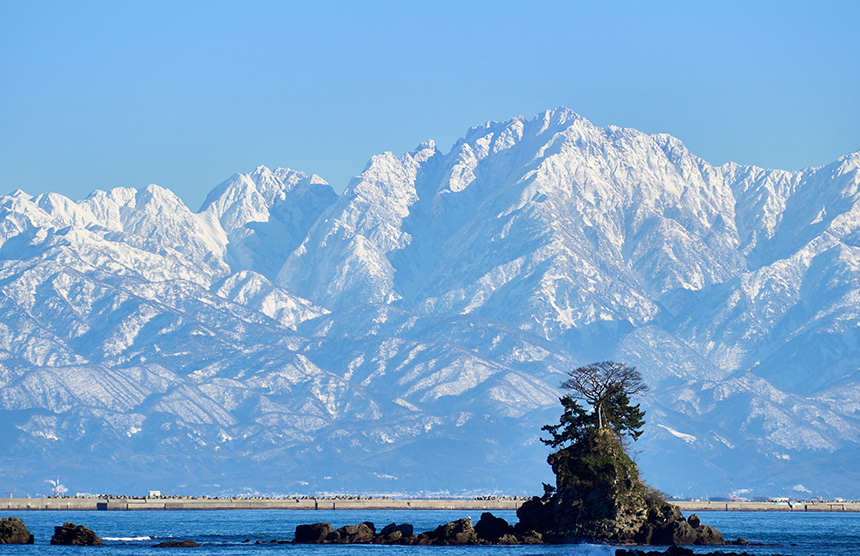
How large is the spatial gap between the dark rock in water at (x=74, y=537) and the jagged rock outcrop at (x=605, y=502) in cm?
5382

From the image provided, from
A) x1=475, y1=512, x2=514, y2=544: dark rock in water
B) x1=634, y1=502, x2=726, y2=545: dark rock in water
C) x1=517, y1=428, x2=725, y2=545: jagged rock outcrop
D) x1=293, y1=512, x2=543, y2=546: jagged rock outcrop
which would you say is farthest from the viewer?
x1=475, y1=512, x2=514, y2=544: dark rock in water

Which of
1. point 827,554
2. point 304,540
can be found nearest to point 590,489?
point 827,554

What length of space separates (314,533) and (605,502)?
41094 mm

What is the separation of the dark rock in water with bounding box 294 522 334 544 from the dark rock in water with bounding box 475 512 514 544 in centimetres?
1956

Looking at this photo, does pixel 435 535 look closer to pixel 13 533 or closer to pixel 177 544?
pixel 177 544

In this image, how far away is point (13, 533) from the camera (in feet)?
562

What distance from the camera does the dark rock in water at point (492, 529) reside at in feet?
568

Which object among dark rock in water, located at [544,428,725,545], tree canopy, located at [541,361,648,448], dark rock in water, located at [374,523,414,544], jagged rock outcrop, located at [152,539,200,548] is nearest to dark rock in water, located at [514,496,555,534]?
dark rock in water, located at [544,428,725,545]

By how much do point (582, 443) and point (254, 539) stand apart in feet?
169

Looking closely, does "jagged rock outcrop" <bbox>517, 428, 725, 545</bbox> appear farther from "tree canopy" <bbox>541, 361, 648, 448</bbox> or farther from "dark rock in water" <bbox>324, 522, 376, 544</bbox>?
"dark rock in water" <bbox>324, 522, 376, 544</bbox>

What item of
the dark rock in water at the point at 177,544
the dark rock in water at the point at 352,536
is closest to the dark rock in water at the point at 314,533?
the dark rock in water at the point at 352,536

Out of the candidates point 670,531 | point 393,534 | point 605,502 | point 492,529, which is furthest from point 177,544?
point 670,531

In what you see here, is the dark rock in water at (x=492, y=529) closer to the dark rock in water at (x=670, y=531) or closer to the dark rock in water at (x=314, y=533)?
the dark rock in water at (x=670, y=531)

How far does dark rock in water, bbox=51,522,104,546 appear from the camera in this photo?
171625 millimetres
